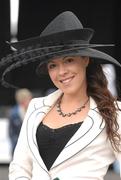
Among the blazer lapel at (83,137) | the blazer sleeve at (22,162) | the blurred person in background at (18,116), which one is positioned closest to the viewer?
the blazer lapel at (83,137)

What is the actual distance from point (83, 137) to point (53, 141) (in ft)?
0.37

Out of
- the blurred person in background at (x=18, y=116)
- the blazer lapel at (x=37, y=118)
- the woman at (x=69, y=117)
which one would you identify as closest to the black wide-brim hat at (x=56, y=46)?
the woman at (x=69, y=117)

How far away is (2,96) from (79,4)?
1737 millimetres

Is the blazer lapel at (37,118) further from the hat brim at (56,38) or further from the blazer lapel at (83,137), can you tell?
the hat brim at (56,38)

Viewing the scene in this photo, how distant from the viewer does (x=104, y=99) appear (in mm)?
2186

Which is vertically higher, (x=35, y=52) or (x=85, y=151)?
(x=35, y=52)

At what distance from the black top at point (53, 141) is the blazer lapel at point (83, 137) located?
0.02 metres

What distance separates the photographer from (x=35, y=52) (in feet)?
6.97

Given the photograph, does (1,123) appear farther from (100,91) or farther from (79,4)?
(100,91)

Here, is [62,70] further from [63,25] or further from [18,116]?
[18,116]

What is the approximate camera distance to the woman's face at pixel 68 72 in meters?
2.14

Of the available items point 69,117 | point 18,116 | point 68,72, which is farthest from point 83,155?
point 18,116

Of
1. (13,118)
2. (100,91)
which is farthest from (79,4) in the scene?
(100,91)

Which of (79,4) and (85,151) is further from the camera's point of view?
(79,4)
